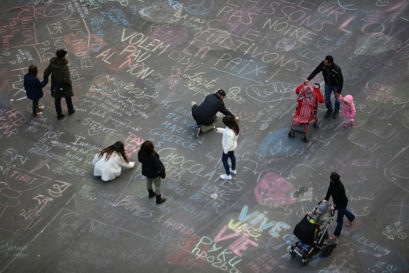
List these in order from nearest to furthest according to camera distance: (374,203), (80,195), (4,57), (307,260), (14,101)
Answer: (307,260) < (374,203) < (80,195) < (14,101) < (4,57)

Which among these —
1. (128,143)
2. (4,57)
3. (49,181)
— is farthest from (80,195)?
(4,57)

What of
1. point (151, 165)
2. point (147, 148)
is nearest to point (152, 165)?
point (151, 165)

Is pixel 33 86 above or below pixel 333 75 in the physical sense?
below

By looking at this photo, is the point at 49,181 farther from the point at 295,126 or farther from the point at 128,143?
the point at 295,126

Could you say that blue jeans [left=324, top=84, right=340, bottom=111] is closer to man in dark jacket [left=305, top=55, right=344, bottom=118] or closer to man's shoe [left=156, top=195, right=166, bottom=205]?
man in dark jacket [left=305, top=55, right=344, bottom=118]

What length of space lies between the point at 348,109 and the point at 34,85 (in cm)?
811

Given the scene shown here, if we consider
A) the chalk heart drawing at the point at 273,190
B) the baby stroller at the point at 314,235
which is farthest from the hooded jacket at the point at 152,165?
the baby stroller at the point at 314,235

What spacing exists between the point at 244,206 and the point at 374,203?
286cm

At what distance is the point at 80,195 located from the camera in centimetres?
1233

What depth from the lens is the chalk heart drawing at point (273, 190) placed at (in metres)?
11.9

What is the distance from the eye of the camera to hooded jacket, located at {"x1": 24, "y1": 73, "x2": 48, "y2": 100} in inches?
537

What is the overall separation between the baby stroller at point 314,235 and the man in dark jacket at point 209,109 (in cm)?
389

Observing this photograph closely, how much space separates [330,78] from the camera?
43.6 feet

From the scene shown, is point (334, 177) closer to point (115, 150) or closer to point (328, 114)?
point (328, 114)
